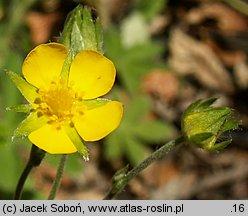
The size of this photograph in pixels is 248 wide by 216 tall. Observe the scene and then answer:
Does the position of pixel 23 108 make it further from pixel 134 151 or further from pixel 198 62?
pixel 198 62

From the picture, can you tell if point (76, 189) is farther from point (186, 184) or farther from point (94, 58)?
point (94, 58)

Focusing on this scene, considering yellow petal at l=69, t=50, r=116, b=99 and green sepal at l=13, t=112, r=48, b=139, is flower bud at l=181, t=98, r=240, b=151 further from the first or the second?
green sepal at l=13, t=112, r=48, b=139

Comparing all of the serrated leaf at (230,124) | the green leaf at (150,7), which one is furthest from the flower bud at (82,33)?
the green leaf at (150,7)

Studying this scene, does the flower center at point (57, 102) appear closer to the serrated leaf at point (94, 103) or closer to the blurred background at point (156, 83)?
the serrated leaf at point (94, 103)
